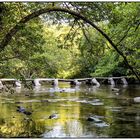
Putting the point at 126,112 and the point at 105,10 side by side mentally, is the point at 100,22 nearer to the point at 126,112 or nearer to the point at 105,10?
the point at 105,10

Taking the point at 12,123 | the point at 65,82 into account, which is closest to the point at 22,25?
the point at 12,123

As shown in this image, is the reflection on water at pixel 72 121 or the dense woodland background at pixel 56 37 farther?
the reflection on water at pixel 72 121

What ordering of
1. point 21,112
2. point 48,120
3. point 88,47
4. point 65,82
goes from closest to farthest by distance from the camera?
point 88,47
point 48,120
point 21,112
point 65,82

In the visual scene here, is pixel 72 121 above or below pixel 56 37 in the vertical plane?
below

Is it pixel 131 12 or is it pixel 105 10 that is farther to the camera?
pixel 131 12

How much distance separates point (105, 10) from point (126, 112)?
3.88 metres

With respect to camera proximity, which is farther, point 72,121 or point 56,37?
point 72,121

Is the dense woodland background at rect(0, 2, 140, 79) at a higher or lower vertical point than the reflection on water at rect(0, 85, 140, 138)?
higher

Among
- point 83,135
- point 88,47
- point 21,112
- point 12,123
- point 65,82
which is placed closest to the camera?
point 88,47

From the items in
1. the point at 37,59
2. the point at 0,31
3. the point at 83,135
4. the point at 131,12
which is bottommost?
the point at 83,135

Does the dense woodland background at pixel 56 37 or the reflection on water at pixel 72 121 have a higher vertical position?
the dense woodland background at pixel 56 37

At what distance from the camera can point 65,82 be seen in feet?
68.7

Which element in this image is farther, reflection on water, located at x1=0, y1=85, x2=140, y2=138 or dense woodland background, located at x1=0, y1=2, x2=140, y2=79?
reflection on water, located at x1=0, y1=85, x2=140, y2=138

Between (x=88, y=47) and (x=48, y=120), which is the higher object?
(x=88, y=47)
